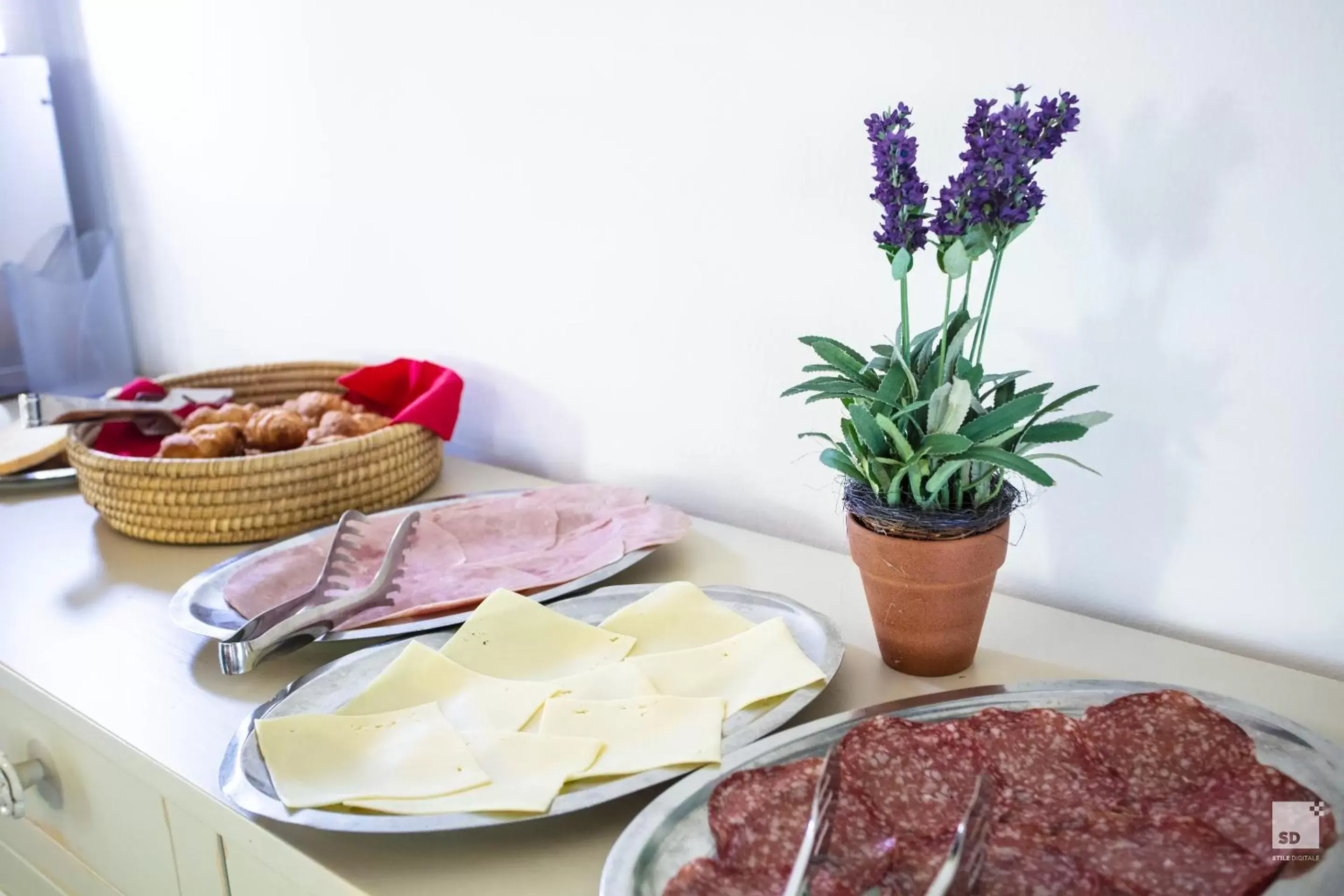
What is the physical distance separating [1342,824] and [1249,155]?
1.38 ft

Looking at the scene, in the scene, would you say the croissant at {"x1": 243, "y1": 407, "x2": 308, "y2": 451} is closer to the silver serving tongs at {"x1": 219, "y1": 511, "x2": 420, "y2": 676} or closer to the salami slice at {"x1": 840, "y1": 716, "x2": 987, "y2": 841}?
the silver serving tongs at {"x1": 219, "y1": 511, "x2": 420, "y2": 676}

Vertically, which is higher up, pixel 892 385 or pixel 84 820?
pixel 892 385

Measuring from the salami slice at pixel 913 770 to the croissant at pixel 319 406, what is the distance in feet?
2.57

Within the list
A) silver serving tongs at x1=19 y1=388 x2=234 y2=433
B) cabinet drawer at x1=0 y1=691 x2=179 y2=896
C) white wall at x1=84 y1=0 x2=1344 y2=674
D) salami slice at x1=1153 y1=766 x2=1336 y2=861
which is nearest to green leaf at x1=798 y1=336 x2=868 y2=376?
white wall at x1=84 y1=0 x2=1344 y2=674

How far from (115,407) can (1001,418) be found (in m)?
0.93

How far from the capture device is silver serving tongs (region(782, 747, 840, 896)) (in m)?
0.49

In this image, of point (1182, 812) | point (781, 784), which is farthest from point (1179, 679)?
point (781, 784)

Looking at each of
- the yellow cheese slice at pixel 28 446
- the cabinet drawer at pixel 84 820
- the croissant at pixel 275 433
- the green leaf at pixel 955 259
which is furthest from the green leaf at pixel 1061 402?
the yellow cheese slice at pixel 28 446

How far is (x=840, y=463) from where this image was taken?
27.8 inches

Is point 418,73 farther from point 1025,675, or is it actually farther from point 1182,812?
point 1182,812

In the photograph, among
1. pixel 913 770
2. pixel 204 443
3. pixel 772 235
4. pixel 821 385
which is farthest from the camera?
pixel 204 443

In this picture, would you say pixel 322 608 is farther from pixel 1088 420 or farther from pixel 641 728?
pixel 1088 420

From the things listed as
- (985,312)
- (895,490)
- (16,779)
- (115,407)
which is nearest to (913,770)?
(895,490)

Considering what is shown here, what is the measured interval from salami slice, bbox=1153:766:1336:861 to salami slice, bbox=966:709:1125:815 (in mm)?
35
